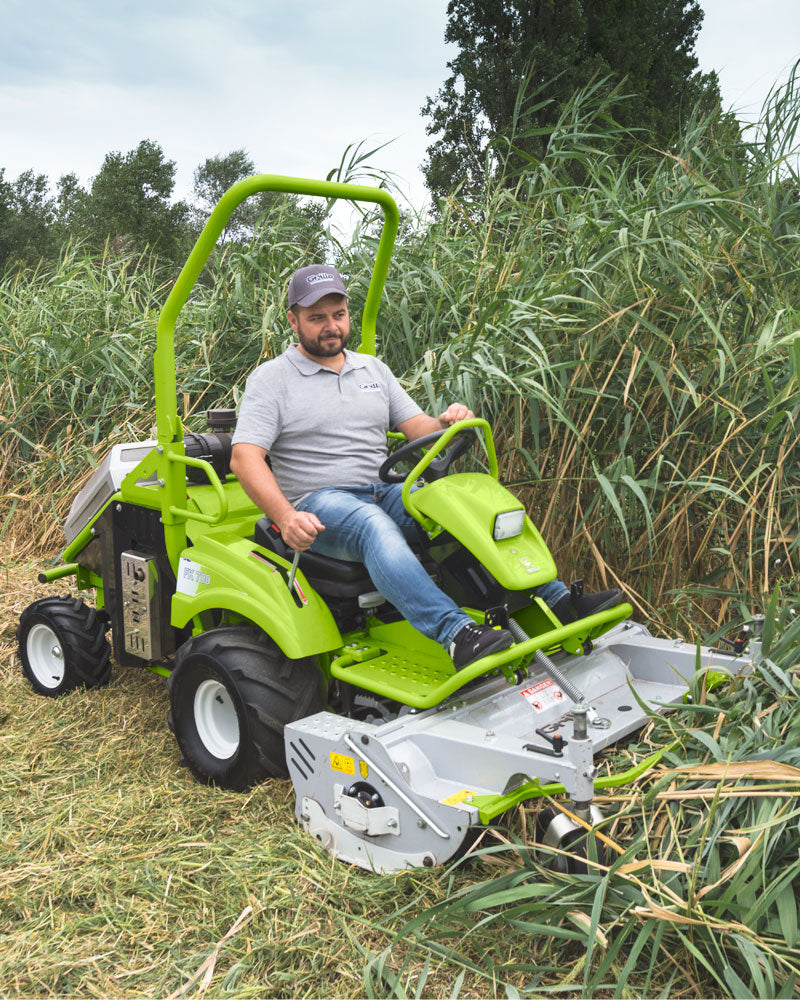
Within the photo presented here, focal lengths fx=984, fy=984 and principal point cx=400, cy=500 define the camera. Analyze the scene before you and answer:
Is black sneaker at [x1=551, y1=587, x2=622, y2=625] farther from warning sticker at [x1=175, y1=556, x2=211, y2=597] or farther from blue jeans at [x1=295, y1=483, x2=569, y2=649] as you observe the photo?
warning sticker at [x1=175, y1=556, x2=211, y2=597]

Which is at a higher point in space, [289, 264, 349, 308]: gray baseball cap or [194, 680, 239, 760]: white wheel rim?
[289, 264, 349, 308]: gray baseball cap

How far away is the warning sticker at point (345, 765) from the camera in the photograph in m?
2.61

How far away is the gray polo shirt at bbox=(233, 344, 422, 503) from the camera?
3.29 meters

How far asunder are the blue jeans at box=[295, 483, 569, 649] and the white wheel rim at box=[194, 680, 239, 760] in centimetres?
56

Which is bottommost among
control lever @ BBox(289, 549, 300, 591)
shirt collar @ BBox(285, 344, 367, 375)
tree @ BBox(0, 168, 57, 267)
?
control lever @ BBox(289, 549, 300, 591)

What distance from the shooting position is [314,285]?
3.34 metres

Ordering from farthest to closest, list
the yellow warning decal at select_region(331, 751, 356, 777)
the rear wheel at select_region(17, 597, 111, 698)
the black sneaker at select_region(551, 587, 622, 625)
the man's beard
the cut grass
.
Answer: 1. the rear wheel at select_region(17, 597, 111, 698)
2. the man's beard
3. the black sneaker at select_region(551, 587, 622, 625)
4. the yellow warning decal at select_region(331, 751, 356, 777)
5. the cut grass

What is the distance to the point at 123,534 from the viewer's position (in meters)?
3.71

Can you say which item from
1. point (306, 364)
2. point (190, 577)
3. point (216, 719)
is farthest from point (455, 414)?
point (216, 719)

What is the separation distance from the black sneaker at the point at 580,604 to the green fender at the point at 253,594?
70cm

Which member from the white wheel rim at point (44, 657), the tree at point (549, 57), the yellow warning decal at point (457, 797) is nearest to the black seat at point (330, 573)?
the yellow warning decal at point (457, 797)

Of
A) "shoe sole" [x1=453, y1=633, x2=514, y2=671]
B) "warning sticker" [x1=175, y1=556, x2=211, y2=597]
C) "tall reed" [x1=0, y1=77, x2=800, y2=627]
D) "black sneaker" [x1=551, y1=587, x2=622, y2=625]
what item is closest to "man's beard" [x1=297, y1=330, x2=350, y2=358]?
"tall reed" [x1=0, y1=77, x2=800, y2=627]

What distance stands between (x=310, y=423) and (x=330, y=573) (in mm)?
562

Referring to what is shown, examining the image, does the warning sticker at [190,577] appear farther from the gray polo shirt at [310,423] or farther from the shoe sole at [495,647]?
the shoe sole at [495,647]
